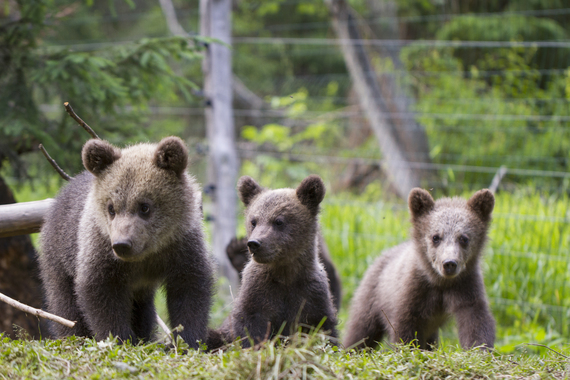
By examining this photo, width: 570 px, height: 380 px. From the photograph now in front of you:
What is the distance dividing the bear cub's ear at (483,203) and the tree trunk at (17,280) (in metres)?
4.21

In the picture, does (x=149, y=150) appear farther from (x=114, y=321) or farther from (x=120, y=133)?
(x=120, y=133)

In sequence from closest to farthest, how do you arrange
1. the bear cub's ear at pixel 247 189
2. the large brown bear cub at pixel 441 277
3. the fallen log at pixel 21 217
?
the fallen log at pixel 21 217 < the large brown bear cub at pixel 441 277 < the bear cub's ear at pixel 247 189

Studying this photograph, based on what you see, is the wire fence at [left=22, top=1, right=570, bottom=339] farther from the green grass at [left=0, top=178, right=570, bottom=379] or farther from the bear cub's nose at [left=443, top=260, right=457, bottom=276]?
the bear cub's nose at [left=443, top=260, right=457, bottom=276]

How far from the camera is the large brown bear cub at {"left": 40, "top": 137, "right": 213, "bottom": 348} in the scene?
3660 mm

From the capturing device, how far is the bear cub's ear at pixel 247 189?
15.5ft

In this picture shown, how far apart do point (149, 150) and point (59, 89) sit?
227 cm

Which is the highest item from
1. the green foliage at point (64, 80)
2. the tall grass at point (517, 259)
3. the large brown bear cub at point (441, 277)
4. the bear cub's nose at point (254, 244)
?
the green foliage at point (64, 80)

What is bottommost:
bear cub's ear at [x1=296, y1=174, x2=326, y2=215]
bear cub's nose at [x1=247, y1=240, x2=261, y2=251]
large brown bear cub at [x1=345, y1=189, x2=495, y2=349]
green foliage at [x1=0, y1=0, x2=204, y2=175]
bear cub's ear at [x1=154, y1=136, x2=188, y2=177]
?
large brown bear cub at [x1=345, y1=189, x2=495, y2=349]

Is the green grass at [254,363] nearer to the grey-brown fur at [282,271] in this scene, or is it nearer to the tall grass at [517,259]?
the grey-brown fur at [282,271]

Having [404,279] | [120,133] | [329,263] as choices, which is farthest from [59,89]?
[404,279]

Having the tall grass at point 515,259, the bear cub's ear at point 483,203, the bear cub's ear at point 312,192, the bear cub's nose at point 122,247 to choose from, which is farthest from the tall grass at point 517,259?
the bear cub's nose at point 122,247

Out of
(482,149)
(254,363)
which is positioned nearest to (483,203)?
(254,363)

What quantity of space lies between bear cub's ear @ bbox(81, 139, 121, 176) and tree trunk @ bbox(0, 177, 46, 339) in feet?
6.23

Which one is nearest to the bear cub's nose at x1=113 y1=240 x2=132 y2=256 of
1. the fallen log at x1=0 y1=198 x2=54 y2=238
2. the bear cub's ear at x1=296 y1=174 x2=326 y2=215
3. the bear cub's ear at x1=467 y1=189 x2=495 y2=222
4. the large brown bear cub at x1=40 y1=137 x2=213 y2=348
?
the large brown bear cub at x1=40 y1=137 x2=213 y2=348
